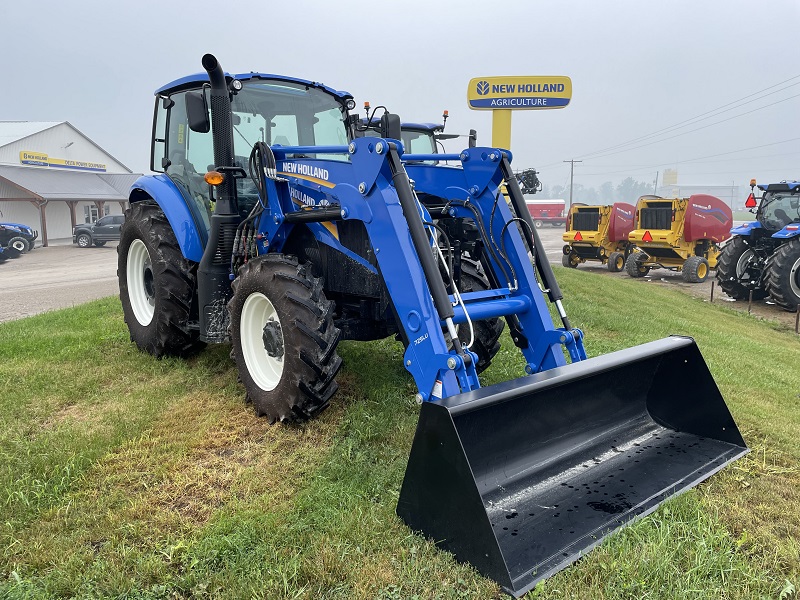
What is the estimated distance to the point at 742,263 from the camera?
42.7 feet

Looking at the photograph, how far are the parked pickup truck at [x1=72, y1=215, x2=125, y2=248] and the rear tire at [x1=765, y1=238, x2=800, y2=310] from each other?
81.6 ft

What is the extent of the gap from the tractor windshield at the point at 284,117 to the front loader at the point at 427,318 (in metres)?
0.02

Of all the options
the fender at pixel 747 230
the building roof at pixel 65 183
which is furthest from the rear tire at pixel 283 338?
the building roof at pixel 65 183

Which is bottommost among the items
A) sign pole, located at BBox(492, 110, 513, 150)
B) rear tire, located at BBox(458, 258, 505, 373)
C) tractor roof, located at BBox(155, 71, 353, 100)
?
rear tire, located at BBox(458, 258, 505, 373)

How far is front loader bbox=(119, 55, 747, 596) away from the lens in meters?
2.67

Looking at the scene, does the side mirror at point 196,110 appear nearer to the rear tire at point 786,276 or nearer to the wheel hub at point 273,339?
the wheel hub at point 273,339

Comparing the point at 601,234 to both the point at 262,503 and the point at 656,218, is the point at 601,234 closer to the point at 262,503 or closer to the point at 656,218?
the point at 656,218

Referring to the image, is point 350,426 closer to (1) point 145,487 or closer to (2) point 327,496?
(2) point 327,496

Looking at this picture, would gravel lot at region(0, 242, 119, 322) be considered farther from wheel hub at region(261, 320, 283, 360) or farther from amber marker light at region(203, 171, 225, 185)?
wheel hub at region(261, 320, 283, 360)

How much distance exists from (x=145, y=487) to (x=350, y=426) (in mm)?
1267

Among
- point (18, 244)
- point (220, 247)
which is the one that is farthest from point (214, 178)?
point (18, 244)

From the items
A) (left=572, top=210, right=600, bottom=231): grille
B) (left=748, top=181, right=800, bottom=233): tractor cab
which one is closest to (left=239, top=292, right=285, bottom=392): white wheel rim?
(left=748, top=181, right=800, bottom=233): tractor cab

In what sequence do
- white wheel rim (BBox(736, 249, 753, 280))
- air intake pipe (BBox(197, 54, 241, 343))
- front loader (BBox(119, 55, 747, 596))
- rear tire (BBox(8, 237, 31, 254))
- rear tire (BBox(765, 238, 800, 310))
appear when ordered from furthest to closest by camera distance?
rear tire (BBox(8, 237, 31, 254)), white wheel rim (BBox(736, 249, 753, 280)), rear tire (BBox(765, 238, 800, 310)), air intake pipe (BBox(197, 54, 241, 343)), front loader (BBox(119, 55, 747, 596))

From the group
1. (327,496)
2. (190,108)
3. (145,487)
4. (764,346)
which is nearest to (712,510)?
(327,496)
